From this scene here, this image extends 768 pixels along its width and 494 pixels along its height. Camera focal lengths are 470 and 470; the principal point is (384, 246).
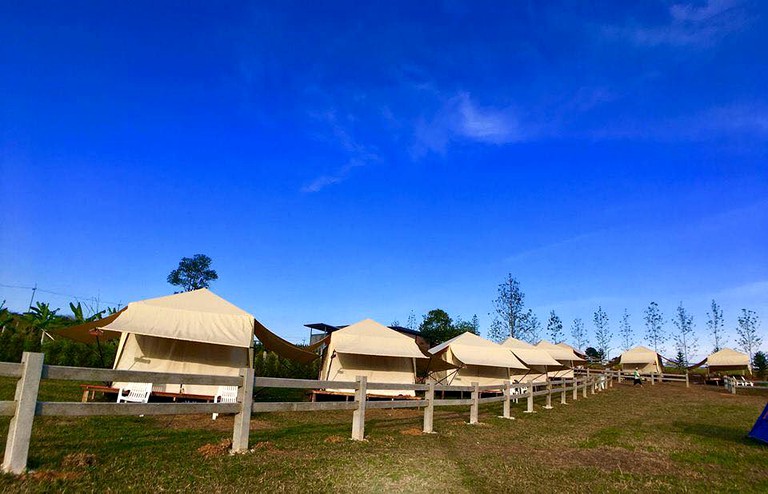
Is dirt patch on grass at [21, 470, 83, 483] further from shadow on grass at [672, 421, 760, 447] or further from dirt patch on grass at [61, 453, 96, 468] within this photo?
shadow on grass at [672, 421, 760, 447]

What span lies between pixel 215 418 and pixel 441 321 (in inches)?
1773

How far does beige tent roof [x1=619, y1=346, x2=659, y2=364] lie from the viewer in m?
44.3

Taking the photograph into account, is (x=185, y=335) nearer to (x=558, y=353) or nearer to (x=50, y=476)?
(x=50, y=476)

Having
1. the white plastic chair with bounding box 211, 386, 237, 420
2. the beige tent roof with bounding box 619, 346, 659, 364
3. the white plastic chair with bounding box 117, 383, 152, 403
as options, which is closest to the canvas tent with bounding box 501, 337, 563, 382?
the white plastic chair with bounding box 211, 386, 237, 420

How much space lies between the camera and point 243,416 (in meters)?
6.81

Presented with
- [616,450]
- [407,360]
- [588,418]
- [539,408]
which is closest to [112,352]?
[407,360]

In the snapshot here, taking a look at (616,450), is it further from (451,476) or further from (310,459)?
(310,459)

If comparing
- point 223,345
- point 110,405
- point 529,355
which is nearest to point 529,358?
point 529,355

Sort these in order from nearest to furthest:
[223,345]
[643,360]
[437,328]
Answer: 1. [223,345]
2. [643,360]
3. [437,328]

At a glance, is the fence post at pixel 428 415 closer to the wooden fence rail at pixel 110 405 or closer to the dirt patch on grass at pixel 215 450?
the wooden fence rail at pixel 110 405

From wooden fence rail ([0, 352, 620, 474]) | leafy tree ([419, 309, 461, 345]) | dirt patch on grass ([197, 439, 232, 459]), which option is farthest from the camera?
leafy tree ([419, 309, 461, 345])

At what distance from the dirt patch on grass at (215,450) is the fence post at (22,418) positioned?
7.06 ft

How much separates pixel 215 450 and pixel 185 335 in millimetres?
7449

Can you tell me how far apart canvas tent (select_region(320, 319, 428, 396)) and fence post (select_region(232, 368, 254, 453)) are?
36.9ft
